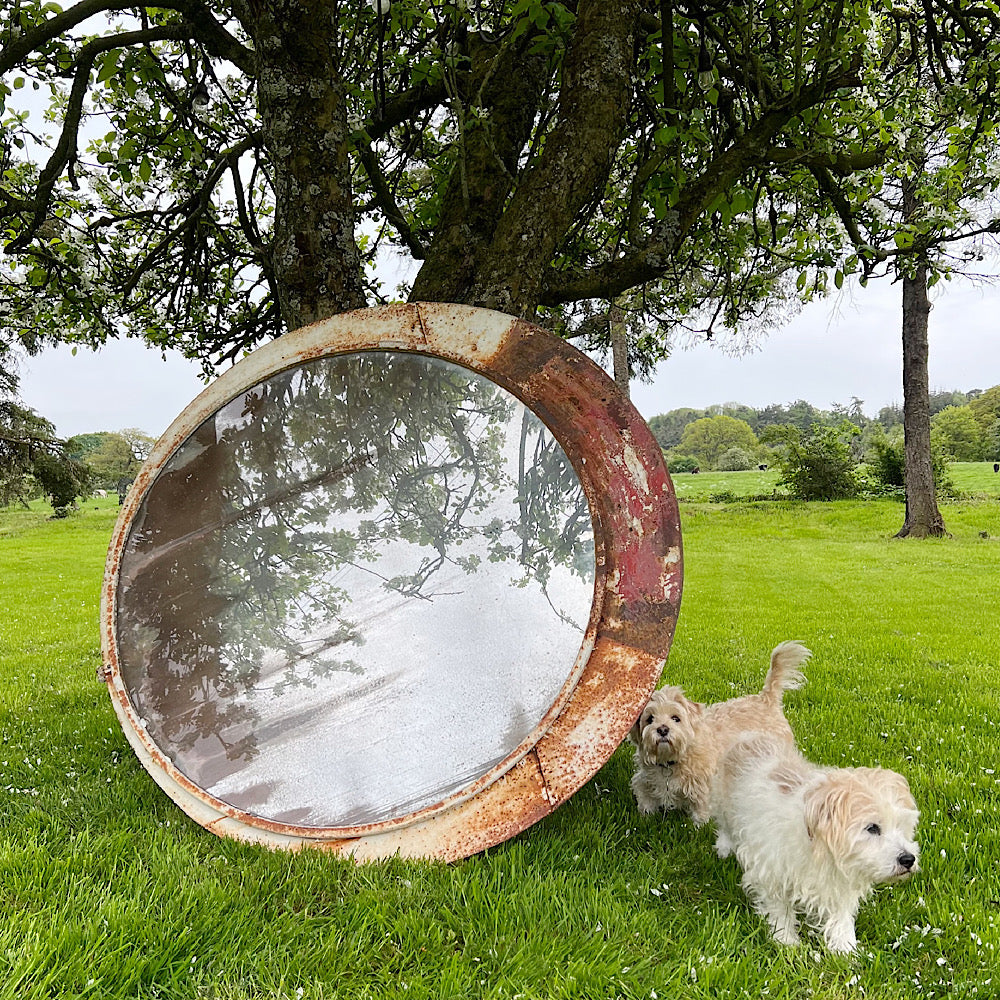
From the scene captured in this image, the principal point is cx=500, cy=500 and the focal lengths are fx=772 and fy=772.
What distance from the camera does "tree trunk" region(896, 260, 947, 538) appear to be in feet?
62.0

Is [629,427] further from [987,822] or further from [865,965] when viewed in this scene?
[987,822]

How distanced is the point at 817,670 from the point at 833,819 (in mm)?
Answer: 4891

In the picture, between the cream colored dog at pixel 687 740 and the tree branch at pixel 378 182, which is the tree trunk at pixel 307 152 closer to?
the tree branch at pixel 378 182

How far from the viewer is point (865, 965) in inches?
110

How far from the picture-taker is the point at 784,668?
4.29 m

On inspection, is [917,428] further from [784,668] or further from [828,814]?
[828,814]

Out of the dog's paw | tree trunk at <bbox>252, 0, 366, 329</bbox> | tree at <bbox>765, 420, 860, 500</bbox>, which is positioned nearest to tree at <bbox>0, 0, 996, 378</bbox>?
tree trunk at <bbox>252, 0, 366, 329</bbox>

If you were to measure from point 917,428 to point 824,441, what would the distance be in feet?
25.2

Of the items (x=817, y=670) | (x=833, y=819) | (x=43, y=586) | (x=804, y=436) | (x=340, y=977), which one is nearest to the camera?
(x=340, y=977)

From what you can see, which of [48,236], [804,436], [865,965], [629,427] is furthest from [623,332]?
[865,965]

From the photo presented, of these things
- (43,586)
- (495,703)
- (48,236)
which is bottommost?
(43,586)

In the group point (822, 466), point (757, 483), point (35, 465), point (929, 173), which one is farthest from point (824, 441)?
point (35, 465)

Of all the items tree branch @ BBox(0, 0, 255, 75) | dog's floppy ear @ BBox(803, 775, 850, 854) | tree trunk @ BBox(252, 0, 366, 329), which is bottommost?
dog's floppy ear @ BBox(803, 775, 850, 854)

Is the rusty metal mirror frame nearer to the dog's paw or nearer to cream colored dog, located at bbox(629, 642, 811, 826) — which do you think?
cream colored dog, located at bbox(629, 642, 811, 826)
